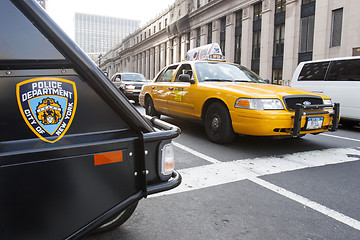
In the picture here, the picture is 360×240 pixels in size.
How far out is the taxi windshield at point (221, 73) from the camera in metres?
6.05

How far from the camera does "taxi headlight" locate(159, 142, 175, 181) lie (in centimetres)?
187

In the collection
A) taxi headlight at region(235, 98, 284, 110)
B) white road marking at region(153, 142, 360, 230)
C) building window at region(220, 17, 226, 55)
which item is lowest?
white road marking at region(153, 142, 360, 230)

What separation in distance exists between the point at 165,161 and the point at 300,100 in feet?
12.1

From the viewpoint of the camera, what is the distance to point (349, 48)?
1842cm

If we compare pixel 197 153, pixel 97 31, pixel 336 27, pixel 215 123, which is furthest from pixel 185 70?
pixel 97 31

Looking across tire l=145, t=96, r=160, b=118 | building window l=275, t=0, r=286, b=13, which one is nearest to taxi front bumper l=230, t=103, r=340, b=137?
tire l=145, t=96, r=160, b=118

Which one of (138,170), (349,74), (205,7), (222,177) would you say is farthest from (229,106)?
(205,7)

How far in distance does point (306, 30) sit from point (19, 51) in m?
24.2

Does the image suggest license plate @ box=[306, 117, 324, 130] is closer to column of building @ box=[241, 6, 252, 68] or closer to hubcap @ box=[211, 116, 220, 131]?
hubcap @ box=[211, 116, 220, 131]

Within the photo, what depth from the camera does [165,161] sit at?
1892mm

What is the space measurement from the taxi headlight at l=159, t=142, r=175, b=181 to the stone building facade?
16909 millimetres

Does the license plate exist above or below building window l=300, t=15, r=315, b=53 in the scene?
below

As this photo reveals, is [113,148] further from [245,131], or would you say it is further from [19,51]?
[245,131]

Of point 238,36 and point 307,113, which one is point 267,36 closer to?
point 238,36
